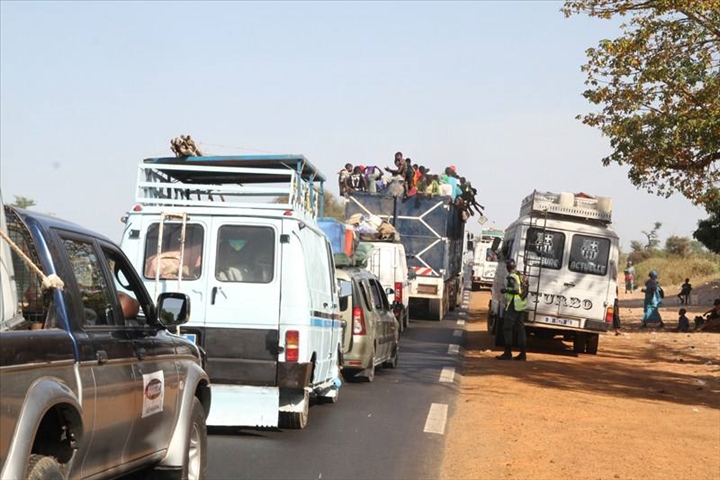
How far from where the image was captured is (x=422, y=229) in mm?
29562

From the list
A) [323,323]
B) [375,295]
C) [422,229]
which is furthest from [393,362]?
[422,229]

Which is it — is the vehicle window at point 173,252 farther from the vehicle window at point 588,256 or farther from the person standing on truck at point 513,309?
the vehicle window at point 588,256

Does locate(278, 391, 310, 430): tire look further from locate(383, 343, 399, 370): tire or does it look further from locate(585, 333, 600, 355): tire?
locate(585, 333, 600, 355): tire

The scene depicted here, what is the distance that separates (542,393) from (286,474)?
7.88 metres

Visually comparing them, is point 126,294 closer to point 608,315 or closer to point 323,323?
point 323,323

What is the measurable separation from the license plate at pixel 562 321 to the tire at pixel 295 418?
12.1 meters

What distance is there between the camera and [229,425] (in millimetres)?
10227

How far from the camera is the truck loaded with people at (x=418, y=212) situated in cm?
2912

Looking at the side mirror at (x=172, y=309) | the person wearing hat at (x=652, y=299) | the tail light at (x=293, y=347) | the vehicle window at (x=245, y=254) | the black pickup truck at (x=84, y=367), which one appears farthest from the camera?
the person wearing hat at (x=652, y=299)

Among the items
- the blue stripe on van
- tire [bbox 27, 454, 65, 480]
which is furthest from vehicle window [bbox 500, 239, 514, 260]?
tire [bbox 27, 454, 65, 480]

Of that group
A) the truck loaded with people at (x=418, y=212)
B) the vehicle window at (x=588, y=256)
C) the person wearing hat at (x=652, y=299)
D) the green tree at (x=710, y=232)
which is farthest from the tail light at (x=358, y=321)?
the green tree at (x=710, y=232)

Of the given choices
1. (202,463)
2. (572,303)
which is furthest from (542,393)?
(202,463)

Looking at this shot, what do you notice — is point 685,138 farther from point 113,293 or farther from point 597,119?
point 113,293

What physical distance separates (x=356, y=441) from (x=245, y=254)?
212 centimetres
